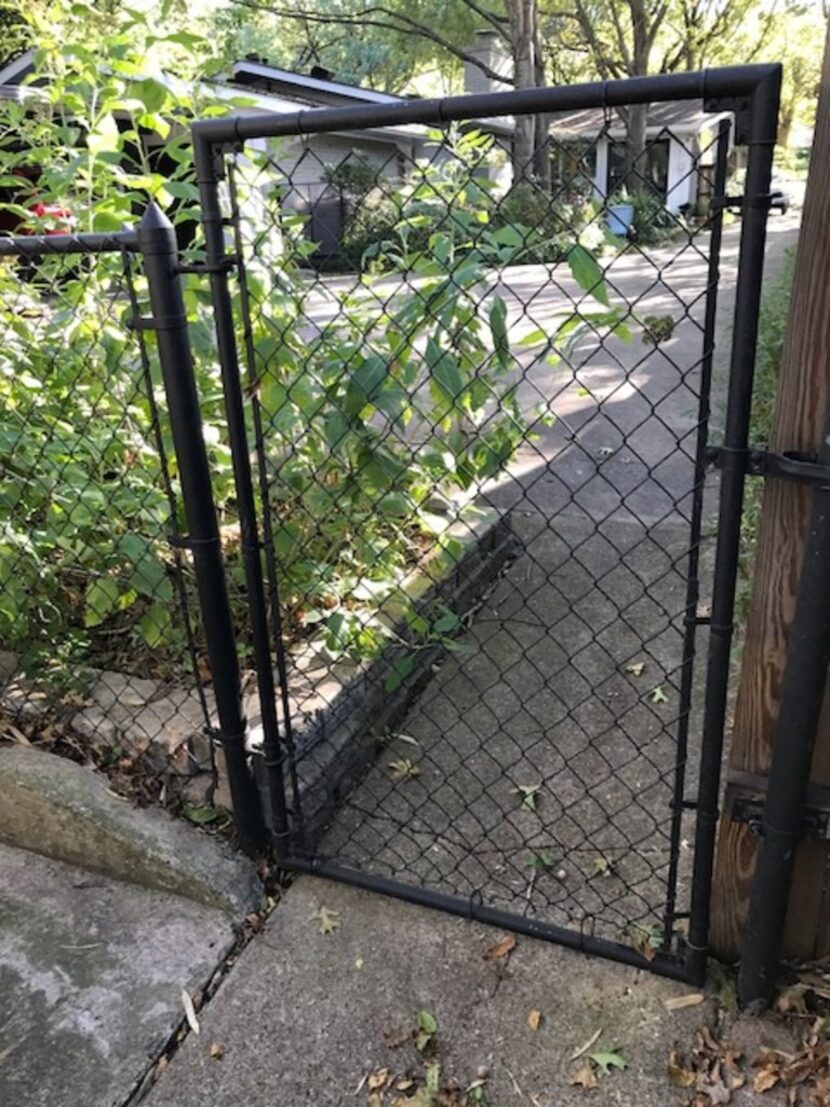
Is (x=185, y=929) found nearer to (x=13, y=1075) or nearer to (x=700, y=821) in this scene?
(x=13, y=1075)

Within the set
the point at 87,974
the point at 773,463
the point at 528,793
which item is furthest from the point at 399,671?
the point at 773,463

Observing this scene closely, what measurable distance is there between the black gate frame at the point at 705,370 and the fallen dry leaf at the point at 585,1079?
0.25 metres

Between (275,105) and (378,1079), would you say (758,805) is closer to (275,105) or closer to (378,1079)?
(378,1079)

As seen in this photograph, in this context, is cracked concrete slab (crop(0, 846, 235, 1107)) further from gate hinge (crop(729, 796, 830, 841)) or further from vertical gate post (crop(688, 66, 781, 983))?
gate hinge (crop(729, 796, 830, 841))

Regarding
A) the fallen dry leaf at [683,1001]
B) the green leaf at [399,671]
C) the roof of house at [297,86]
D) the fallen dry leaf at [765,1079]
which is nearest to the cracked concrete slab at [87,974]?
the green leaf at [399,671]

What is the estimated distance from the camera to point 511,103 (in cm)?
133

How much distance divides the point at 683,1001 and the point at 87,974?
126cm

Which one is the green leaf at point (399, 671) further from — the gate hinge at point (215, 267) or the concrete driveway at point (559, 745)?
the gate hinge at point (215, 267)

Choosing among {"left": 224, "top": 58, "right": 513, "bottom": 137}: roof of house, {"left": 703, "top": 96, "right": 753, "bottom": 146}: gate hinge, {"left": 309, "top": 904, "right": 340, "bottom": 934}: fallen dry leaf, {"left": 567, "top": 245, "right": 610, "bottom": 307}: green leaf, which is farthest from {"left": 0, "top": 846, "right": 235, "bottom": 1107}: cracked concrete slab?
{"left": 224, "top": 58, "right": 513, "bottom": 137}: roof of house

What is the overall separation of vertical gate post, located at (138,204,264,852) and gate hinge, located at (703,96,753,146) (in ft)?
3.27

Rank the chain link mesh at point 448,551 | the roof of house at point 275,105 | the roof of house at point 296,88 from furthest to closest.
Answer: the roof of house at point 296,88, the roof of house at point 275,105, the chain link mesh at point 448,551

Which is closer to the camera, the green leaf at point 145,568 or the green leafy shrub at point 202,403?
the green leafy shrub at point 202,403

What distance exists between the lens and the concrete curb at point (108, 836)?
2.06 m

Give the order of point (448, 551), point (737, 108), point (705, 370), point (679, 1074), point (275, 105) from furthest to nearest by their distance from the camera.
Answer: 1. point (275, 105)
2. point (448, 551)
3. point (679, 1074)
4. point (705, 370)
5. point (737, 108)
